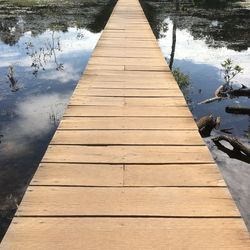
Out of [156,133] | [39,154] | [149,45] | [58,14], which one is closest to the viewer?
[156,133]

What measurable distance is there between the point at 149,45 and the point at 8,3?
1477cm

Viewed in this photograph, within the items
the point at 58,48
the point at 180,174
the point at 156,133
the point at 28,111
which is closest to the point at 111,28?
the point at 58,48

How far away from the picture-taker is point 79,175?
7.99 ft

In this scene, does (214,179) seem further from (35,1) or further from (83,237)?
(35,1)

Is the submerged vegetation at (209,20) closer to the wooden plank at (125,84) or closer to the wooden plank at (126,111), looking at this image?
the wooden plank at (125,84)

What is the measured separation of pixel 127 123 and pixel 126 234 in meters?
1.57

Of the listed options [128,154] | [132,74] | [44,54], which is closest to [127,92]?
[132,74]

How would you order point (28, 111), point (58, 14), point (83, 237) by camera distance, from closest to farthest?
point (83, 237)
point (28, 111)
point (58, 14)

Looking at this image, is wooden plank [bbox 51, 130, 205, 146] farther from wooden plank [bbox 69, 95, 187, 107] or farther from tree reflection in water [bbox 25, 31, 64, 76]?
tree reflection in water [bbox 25, 31, 64, 76]

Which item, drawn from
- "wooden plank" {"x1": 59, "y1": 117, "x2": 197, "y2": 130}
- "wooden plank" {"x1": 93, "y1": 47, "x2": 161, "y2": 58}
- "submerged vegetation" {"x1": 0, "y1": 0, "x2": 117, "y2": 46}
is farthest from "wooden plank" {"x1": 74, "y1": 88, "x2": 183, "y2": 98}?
"submerged vegetation" {"x1": 0, "y1": 0, "x2": 117, "y2": 46}

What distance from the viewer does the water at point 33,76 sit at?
4617 millimetres

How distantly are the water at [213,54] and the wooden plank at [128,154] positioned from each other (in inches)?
57.1

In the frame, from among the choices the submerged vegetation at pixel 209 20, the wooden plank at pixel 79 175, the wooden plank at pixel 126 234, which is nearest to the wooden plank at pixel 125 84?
the wooden plank at pixel 79 175

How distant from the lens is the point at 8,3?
18.9 m
